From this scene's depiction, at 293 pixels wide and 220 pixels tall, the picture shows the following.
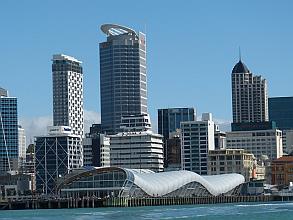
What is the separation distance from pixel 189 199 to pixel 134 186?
14.4 metres

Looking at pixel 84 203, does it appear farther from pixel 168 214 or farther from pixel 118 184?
pixel 168 214

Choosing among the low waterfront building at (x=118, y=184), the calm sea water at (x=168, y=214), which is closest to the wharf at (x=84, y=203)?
the low waterfront building at (x=118, y=184)

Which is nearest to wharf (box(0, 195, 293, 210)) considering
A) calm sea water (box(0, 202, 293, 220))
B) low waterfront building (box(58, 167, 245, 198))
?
low waterfront building (box(58, 167, 245, 198))

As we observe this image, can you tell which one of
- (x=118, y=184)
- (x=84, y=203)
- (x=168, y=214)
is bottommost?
(x=84, y=203)

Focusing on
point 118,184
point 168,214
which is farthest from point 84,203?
point 168,214

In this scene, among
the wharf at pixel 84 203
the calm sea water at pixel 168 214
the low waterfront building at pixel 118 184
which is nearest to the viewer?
the calm sea water at pixel 168 214

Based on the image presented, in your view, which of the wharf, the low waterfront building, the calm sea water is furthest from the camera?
the low waterfront building

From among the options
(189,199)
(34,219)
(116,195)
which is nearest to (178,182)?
(189,199)

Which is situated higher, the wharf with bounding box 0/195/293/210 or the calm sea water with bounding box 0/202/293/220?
the calm sea water with bounding box 0/202/293/220

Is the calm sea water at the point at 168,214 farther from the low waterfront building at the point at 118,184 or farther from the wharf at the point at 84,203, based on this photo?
the low waterfront building at the point at 118,184

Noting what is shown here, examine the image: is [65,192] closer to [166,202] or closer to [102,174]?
[102,174]

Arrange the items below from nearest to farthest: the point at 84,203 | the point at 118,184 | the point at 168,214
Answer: the point at 168,214
the point at 84,203
the point at 118,184

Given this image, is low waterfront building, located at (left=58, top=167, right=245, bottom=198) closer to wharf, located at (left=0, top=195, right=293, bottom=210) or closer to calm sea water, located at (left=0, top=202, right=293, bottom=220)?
wharf, located at (left=0, top=195, right=293, bottom=210)

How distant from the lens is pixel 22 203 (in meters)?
182
